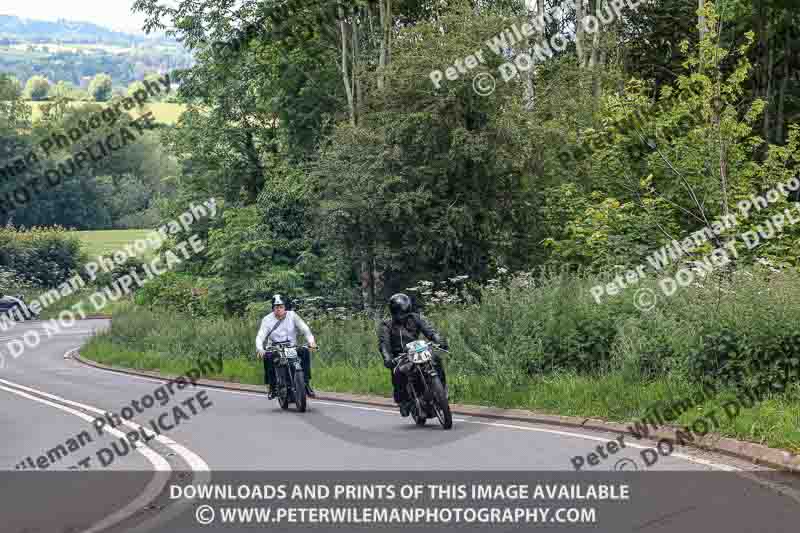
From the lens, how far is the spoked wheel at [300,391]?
60.8 feet

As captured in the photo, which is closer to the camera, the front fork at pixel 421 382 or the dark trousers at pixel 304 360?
the front fork at pixel 421 382

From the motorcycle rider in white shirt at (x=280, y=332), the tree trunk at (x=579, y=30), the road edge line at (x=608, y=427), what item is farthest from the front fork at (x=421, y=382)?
the tree trunk at (x=579, y=30)

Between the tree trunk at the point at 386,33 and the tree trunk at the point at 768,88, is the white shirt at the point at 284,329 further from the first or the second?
the tree trunk at the point at 768,88

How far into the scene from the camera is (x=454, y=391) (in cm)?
1866

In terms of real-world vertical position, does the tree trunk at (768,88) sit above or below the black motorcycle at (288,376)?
above

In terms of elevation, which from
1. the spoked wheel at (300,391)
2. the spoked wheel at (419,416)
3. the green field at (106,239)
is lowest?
the green field at (106,239)

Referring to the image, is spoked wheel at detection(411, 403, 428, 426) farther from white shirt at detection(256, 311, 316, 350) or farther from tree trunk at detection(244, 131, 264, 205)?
tree trunk at detection(244, 131, 264, 205)

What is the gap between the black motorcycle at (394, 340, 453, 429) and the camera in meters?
14.6

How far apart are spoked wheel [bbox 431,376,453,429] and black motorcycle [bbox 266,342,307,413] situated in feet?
13.9

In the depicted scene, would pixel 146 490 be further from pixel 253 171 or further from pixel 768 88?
pixel 253 171

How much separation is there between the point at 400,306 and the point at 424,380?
3.44 ft

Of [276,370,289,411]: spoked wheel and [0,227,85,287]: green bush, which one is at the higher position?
[276,370,289,411]: spoked wheel

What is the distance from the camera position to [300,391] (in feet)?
60.8

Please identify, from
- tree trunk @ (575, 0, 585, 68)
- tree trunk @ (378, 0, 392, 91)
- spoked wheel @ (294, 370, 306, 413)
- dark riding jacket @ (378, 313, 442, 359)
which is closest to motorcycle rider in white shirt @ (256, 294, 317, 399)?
spoked wheel @ (294, 370, 306, 413)
